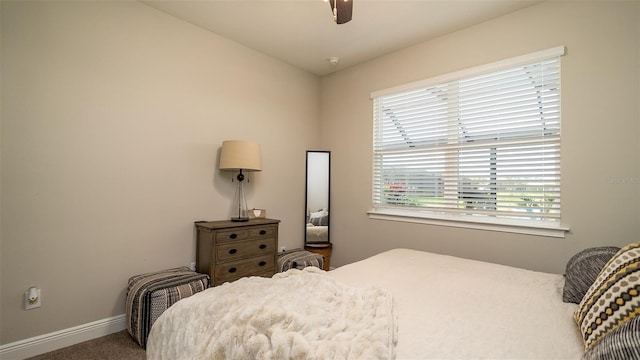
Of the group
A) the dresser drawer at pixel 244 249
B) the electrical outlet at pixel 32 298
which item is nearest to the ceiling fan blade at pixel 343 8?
the dresser drawer at pixel 244 249

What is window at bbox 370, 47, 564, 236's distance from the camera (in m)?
2.33

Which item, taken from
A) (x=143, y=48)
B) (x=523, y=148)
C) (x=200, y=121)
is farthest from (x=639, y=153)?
(x=143, y=48)

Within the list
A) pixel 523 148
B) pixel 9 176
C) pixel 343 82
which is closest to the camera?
pixel 9 176

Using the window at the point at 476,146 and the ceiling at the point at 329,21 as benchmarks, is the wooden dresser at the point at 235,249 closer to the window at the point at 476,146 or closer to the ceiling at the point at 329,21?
the window at the point at 476,146

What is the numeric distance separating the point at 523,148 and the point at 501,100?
1.55ft

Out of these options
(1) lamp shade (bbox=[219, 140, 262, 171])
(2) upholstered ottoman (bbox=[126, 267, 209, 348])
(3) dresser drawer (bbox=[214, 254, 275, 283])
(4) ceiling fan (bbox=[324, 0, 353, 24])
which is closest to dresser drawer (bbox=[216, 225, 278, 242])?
(3) dresser drawer (bbox=[214, 254, 275, 283])

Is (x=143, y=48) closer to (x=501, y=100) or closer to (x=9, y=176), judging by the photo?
(x=9, y=176)

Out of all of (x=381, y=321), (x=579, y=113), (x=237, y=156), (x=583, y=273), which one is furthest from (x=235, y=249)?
(x=579, y=113)

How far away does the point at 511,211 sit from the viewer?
2482 mm

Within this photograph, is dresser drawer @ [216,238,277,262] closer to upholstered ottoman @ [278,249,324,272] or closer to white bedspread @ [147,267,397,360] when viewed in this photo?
upholstered ottoman @ [278,249,324,272]

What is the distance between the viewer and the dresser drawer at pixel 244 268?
254 centimetres

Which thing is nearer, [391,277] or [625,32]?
[391,277]

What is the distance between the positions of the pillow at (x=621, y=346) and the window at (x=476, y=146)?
6.08 ft

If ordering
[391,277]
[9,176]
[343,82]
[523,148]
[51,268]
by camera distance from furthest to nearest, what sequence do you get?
[343,82], [523,148], [51,268], [9,176], [391,277]
